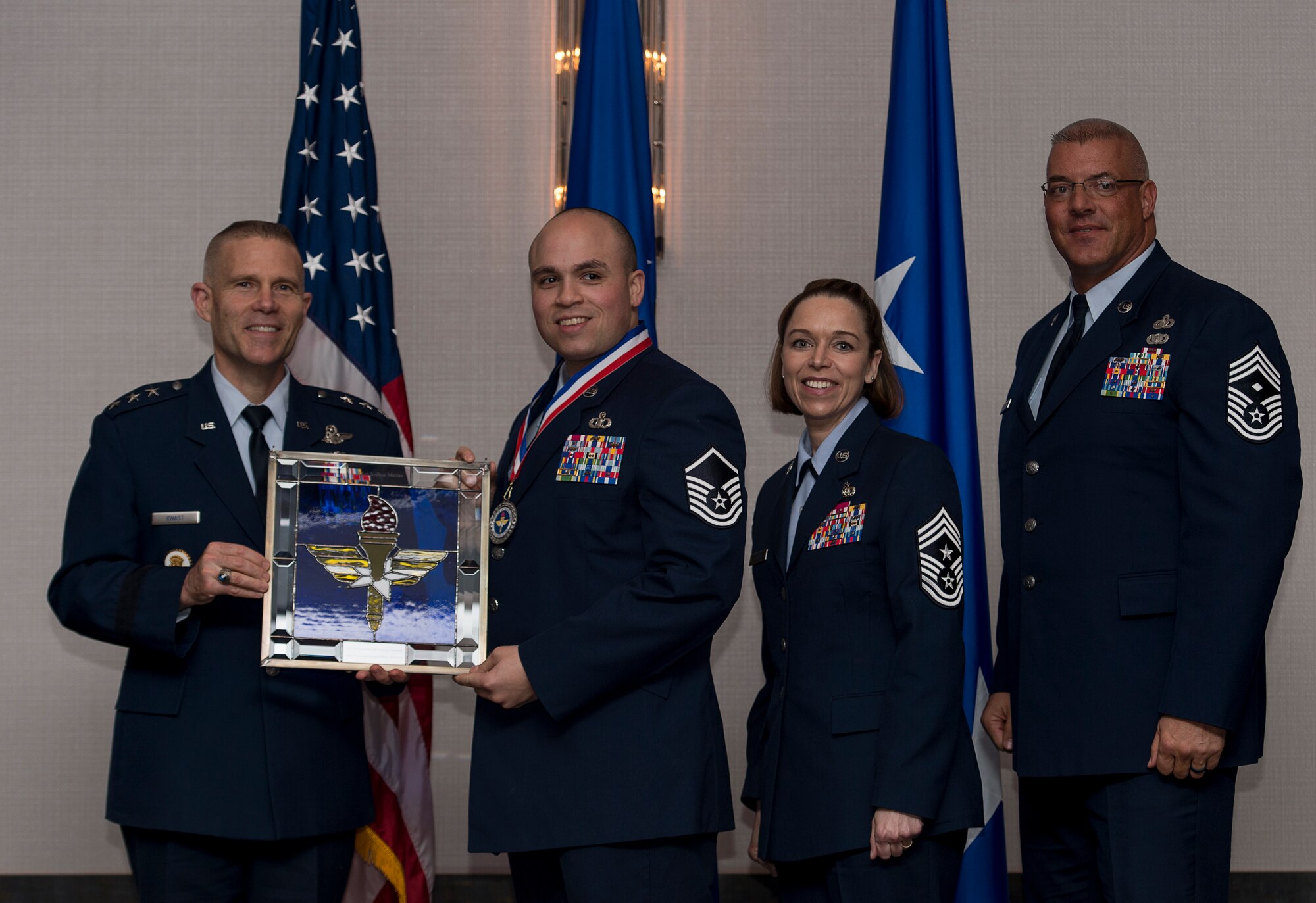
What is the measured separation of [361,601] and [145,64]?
8.29 feet

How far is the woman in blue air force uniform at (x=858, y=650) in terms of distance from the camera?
2123 mm

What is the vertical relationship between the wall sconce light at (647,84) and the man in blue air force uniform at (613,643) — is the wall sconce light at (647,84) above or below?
above

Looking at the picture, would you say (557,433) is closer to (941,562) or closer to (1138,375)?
(941,562)

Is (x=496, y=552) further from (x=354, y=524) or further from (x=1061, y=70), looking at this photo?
(x=1061, y=70)

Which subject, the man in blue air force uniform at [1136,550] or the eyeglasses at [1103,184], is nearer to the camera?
the man in blue air force uniform at [1136,550]

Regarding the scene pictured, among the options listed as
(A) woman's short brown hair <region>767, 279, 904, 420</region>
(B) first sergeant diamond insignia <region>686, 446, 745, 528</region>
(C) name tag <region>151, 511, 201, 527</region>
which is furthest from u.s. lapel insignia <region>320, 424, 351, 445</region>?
(A) woman's short brown hair <region>767, 279, 904, 420</region>

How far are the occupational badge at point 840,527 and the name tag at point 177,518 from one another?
3.74 ft

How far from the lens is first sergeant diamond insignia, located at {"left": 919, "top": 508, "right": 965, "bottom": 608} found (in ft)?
7.13

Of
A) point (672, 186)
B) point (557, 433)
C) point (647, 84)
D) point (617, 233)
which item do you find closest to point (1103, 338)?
point (617, 233)

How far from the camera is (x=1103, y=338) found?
2.32 m

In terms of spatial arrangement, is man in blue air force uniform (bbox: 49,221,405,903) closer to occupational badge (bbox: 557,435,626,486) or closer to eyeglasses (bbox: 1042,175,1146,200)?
occupational badge (bbox: 557,435,626,486)

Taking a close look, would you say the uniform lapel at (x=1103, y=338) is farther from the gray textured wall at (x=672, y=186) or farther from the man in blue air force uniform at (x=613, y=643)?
the gray textured wall at (x=672, y=186)

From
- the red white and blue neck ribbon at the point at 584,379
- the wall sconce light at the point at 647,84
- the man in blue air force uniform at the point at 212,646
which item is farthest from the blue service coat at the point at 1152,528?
the wall sconce light at the point at 647,84

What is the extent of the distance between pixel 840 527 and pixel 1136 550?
→ 1.71 feet
